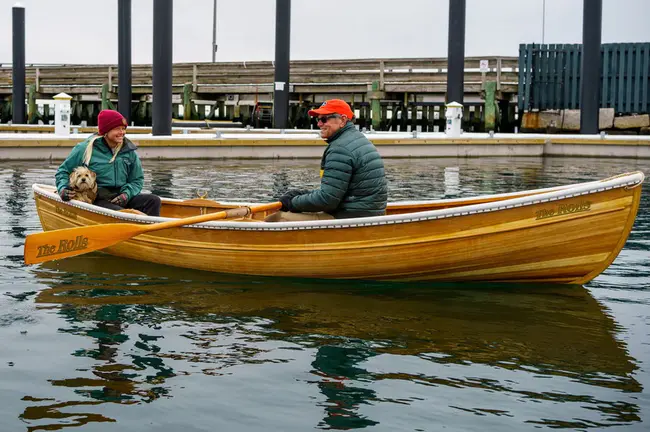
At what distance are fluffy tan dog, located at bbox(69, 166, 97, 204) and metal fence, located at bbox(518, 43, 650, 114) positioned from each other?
27.4 metres

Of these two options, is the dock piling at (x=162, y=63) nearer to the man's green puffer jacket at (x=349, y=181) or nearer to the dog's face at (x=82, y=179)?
the dog's face at (x=82, y=179)

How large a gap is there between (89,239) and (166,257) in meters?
0.89

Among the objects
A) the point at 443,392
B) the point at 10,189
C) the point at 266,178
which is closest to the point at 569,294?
the point at 443,392

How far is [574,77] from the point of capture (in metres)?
34.8

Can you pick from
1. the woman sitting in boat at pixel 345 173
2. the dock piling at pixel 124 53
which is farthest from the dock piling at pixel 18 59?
the woman sitting in boat at pixel 345 173

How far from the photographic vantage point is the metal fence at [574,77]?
34219 mm

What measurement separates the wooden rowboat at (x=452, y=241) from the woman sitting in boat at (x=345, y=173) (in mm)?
240

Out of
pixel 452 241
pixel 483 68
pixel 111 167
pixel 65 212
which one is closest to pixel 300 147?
pixel 483 68

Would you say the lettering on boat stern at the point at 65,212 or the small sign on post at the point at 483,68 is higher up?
the small sign on post at the point at 483,68

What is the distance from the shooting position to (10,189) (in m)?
15.8

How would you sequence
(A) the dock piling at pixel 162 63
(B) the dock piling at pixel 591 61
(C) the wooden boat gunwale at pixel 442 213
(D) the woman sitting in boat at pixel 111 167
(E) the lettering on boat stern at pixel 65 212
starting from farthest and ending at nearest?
(B) the dock piling at pixel 591 61
(A) the dock piling at pixel 162 63
(E) the lettering on boat stern at pixel 65 212
(D) the woman sitting in boat at pixel 111 167
(C) the wooden boat gunwale at pixel 442 213

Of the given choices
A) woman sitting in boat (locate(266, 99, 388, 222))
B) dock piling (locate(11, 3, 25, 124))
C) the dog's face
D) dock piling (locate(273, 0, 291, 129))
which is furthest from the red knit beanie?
dock piling (locate(11, 3, 25, 124))

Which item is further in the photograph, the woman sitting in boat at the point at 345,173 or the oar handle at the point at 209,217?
the oar handle at the point at 209,217

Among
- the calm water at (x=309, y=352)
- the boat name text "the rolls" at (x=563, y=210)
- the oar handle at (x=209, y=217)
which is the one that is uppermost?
the boat name text "the rolls" at (x=563, y=210)
